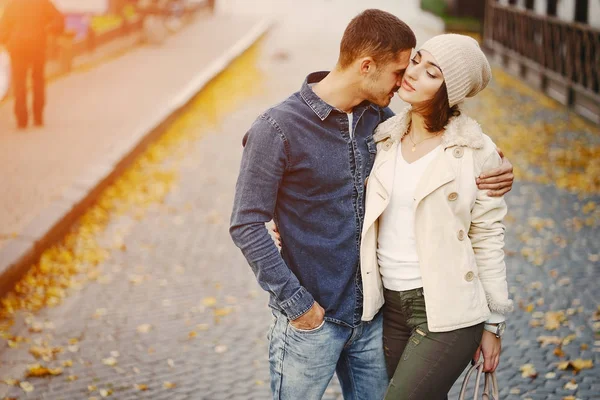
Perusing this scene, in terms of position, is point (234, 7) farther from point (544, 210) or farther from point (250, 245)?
point (250, 245)

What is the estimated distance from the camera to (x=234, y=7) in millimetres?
39969

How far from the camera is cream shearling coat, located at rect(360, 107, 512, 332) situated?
2693 mm

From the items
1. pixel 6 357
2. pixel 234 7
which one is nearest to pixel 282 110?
pixel 6 357

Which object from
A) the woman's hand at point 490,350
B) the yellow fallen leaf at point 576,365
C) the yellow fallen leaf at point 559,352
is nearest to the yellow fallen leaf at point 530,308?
the yellow fallen leaf at point 559,352

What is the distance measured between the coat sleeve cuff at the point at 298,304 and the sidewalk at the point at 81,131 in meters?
4.14

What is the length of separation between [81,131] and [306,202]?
9493 millimetres

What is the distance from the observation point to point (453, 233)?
269 cm

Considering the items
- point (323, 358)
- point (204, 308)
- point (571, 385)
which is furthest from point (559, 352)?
point (323, 358)

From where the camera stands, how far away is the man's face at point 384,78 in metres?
2.72

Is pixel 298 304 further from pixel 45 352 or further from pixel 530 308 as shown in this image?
pixel 530 308

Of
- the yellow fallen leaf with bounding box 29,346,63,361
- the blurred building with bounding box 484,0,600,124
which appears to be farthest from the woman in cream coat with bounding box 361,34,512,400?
the blurred building with bounding box 484,0,600,124

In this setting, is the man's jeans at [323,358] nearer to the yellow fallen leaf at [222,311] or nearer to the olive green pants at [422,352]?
the olive green pants at [422,352]

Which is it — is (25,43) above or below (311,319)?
below

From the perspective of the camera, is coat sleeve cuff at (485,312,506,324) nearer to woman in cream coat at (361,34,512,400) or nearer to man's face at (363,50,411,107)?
woman in cream coat at (361,34,512,400)
